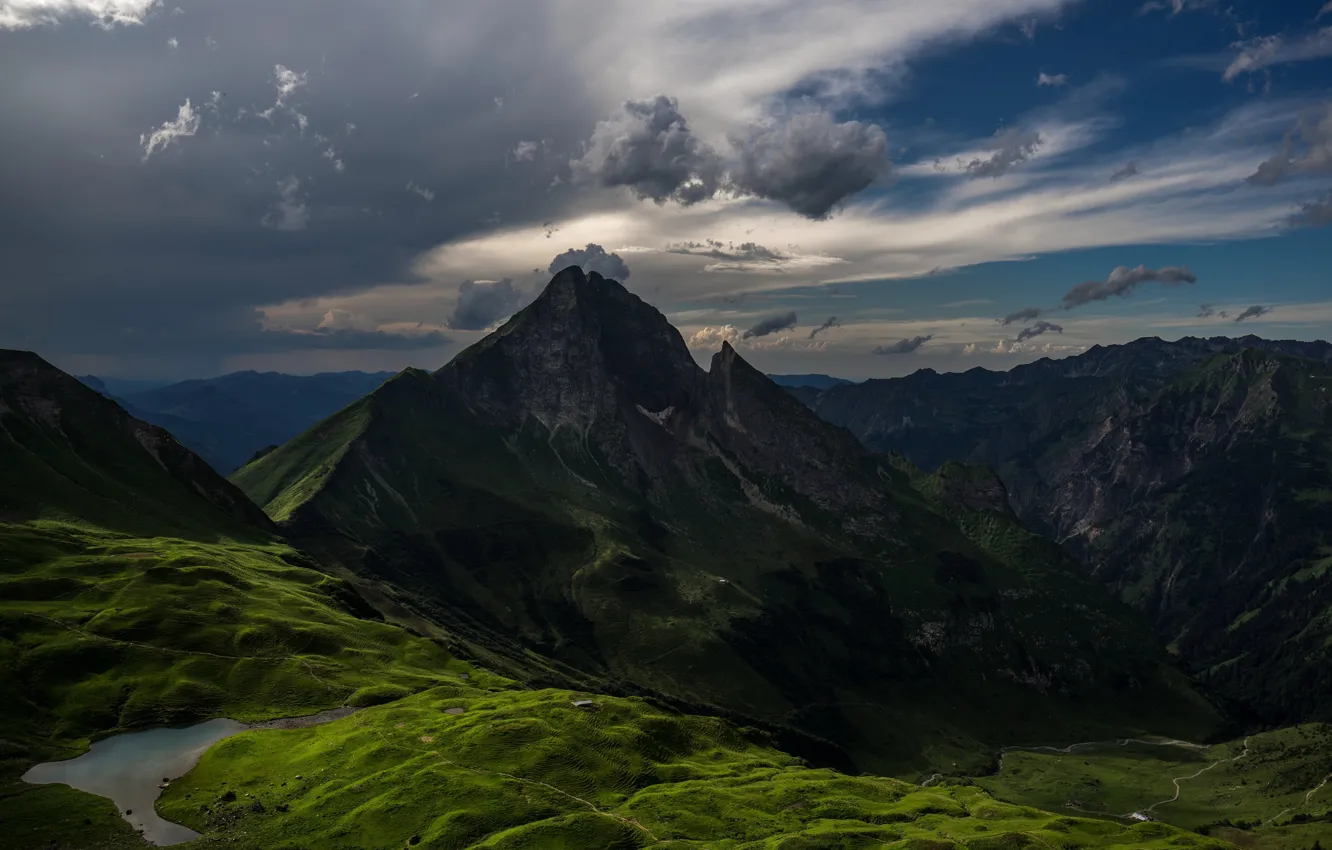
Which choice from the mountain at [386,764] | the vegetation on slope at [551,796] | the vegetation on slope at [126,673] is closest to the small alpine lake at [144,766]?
the mountain at [386,764]

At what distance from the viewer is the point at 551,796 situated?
115 metres

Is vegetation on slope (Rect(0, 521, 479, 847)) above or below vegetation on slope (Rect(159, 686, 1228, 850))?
above

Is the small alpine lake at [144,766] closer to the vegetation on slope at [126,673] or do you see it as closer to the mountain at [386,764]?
the mountain at [386,764]

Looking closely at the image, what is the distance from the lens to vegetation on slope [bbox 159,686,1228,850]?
342ft

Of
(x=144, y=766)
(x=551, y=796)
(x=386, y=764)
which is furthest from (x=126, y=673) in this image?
(x=551, y=796)

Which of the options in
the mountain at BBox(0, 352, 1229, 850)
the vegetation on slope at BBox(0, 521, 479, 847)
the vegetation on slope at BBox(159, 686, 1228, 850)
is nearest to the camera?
the vegetation on slope at BBox(159, 686, 1228, 850)

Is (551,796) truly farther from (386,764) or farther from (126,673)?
(126,673)

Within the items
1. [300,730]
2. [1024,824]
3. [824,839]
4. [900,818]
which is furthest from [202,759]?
[1024,824]

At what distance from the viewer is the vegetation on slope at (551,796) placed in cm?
10425

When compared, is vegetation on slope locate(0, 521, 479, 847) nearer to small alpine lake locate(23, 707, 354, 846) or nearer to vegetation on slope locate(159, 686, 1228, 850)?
small alpine lake locate(23, 707, 354, 846)

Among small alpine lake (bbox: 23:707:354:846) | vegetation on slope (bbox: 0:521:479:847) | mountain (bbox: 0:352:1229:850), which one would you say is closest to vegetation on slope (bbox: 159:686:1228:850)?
mountain (bbox: 0:352:1229:850)

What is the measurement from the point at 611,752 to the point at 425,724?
33080 mm

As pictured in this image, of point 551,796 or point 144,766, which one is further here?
point 144,766

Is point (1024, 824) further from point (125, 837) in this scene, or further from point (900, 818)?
point (125, 837)
